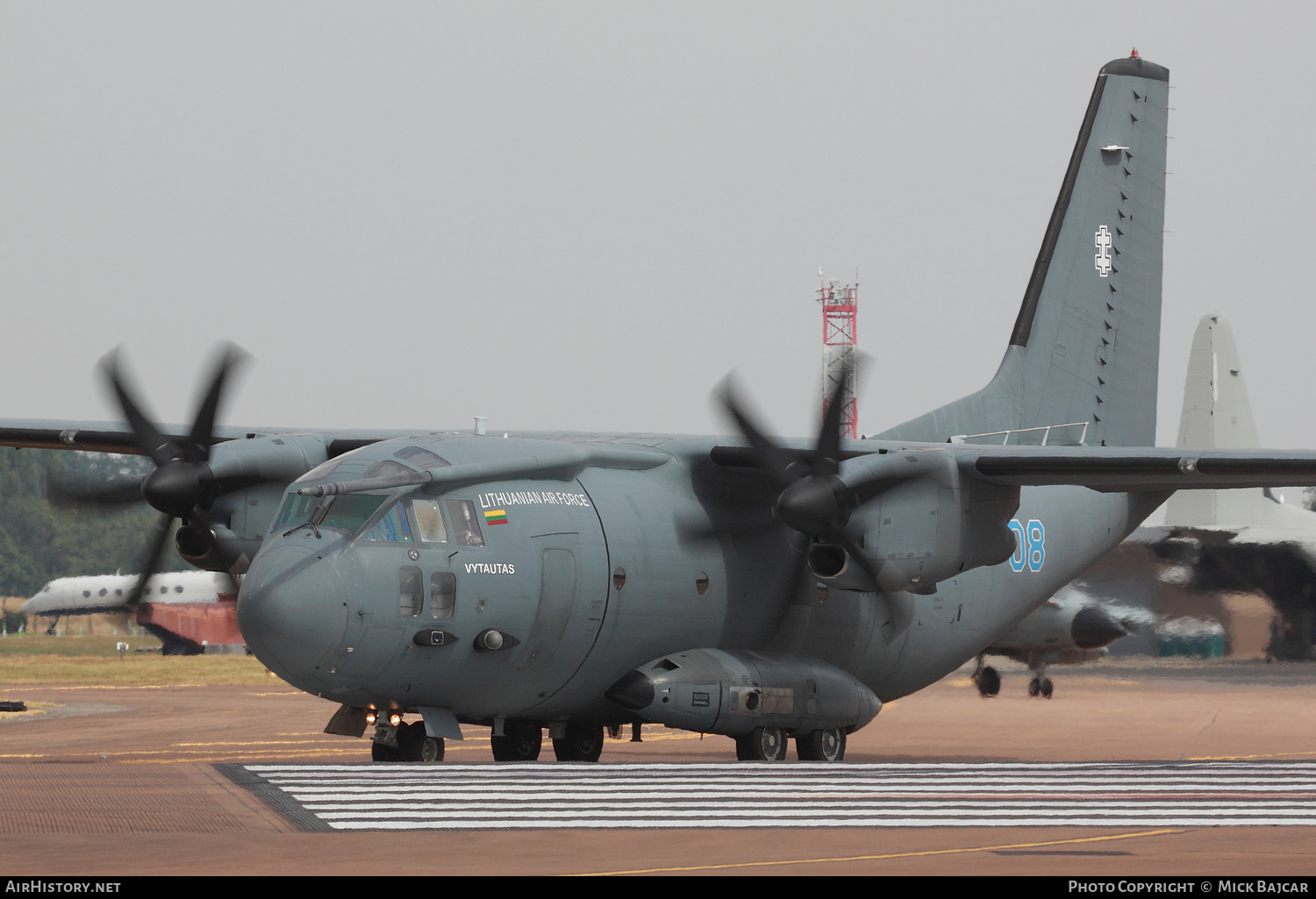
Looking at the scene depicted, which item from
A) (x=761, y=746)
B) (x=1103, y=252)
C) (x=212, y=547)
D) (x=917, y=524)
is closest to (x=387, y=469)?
(x=212, y=547)

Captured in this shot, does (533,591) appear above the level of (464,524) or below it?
below

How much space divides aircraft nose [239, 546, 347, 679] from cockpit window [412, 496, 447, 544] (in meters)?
1.21

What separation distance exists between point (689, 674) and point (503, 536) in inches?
112

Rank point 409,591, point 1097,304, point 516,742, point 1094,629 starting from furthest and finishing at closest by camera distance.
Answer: point 1094,629 < point 1097,304 < point 516,742 < point 409,591

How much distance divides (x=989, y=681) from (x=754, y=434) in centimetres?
1684

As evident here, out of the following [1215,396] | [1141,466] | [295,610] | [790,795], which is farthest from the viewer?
[1215,396]

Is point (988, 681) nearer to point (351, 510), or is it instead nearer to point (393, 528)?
point (393, 528)

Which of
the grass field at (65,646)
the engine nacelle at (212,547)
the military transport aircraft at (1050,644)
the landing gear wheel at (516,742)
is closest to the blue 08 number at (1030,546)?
the landing gear wheel at (516,742)

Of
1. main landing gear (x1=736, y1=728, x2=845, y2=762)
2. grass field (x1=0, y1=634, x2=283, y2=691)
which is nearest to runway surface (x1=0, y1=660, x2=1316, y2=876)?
main landing gear (x1=736, y1=728, x2=845, y2=762)

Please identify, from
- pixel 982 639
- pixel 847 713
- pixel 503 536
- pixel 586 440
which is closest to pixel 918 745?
pixel 982 639

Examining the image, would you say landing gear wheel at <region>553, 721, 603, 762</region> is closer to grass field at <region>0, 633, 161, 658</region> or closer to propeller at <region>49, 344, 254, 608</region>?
propeller at <region>49, 344, 254, 608</region>

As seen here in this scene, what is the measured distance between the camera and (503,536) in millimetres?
17891

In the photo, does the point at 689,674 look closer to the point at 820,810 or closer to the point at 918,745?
the point at 820,810

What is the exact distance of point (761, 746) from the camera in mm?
19781
